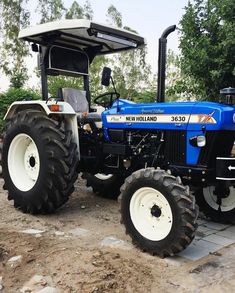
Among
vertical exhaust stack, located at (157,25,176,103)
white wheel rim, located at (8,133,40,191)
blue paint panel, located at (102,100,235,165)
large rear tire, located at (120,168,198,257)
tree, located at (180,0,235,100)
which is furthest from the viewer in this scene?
tree, located at (180,0,235,100)

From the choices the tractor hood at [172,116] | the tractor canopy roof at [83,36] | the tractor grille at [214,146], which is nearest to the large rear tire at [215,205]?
the tractor grille at [214,146]

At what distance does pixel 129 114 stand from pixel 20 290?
247 centimetres

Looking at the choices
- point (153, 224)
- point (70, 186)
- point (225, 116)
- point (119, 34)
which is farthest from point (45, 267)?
point (119, 34)

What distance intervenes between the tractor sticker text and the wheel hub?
0.98m

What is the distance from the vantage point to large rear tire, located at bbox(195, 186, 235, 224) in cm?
498

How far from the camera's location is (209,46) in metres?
9.58

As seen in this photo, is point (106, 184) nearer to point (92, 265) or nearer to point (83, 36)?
point (83, 36)

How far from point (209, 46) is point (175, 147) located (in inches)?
233

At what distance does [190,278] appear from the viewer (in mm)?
3350

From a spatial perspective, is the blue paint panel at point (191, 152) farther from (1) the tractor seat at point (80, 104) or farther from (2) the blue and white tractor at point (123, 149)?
(1) the tractor seat at point (80, 104)

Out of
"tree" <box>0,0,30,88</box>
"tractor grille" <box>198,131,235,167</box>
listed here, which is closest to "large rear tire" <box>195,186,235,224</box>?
"tractor grille" <box>198,131,235,167</box>

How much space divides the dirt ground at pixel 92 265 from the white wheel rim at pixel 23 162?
73 centimetres

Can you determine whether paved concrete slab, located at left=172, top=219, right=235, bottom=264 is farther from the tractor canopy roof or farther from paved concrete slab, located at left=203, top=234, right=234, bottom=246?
the tractor canopy roof

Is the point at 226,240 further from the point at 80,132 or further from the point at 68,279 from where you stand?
the point at 80,132
